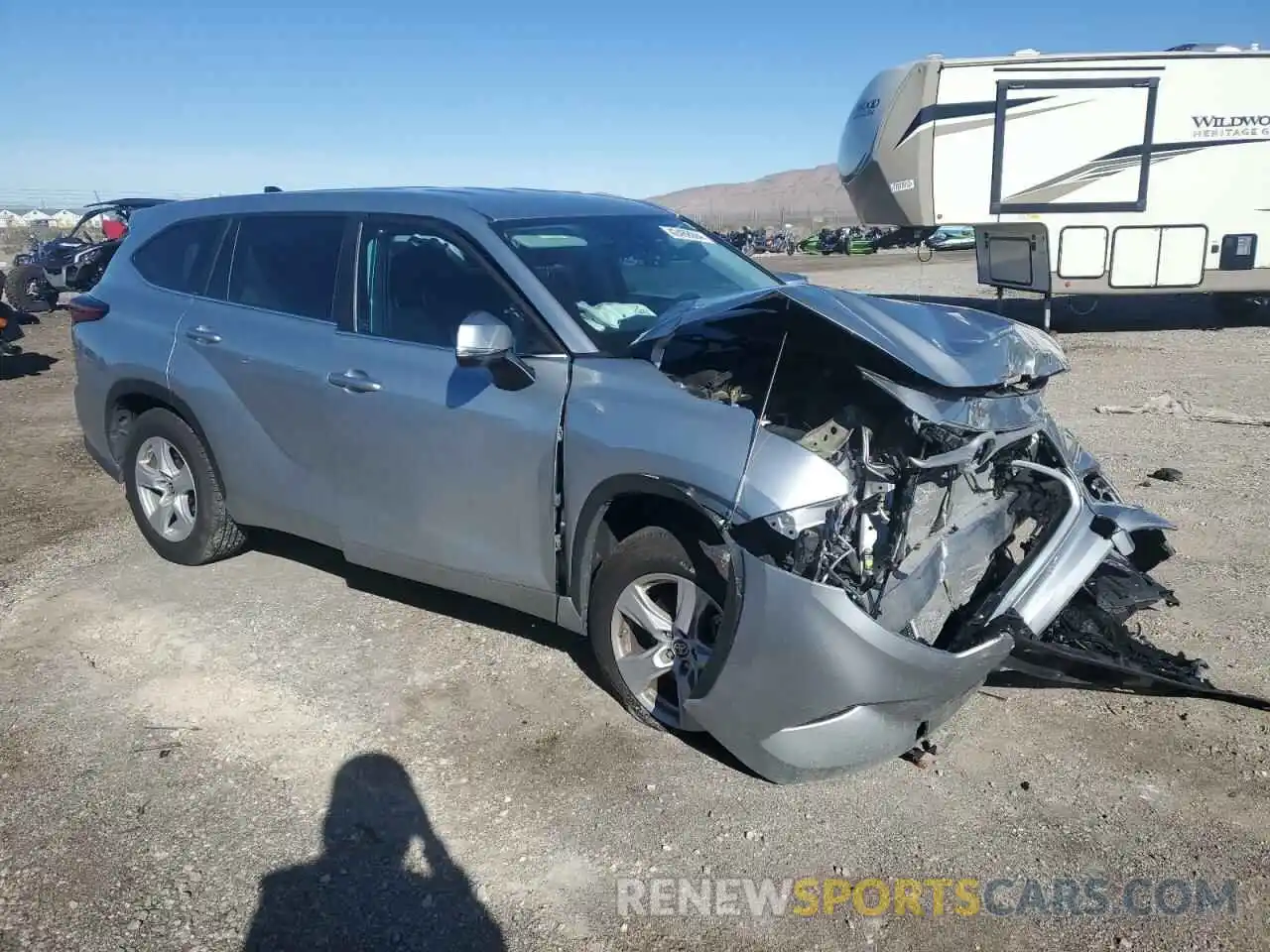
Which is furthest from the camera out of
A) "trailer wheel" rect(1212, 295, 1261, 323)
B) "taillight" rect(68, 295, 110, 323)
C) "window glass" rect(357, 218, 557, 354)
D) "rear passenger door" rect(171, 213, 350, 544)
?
"trailer wheel" rect(1212, 295, 1261, 323)

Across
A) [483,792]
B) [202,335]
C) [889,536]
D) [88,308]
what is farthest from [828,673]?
[88,308]

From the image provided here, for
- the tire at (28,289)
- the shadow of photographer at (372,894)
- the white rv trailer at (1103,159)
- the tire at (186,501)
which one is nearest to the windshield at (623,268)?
Answer: the shadow of photographer at (372,894)

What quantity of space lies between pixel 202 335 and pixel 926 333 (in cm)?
343

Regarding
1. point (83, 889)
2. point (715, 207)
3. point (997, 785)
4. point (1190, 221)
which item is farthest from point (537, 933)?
point (715, 207)

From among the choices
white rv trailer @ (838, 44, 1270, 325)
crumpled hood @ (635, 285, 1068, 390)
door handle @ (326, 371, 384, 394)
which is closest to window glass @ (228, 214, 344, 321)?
door handle @ (326, 371, 384, 394)

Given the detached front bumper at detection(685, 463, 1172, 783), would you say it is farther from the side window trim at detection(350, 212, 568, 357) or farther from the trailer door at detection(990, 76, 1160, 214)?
the trailer door at detection(990, 76, 1160, 214)

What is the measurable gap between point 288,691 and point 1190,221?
1287cm

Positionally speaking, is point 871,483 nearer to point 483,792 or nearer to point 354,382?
point 483,792

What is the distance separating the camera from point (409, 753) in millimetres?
3684

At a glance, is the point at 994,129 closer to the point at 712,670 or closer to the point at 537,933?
the point at 712,670

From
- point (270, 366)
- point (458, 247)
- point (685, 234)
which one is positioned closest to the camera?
point (458, 247)

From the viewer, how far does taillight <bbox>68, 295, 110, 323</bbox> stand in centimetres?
553

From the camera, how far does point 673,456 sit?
3357 mm

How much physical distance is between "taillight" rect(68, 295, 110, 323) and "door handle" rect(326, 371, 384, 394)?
2.01 m
